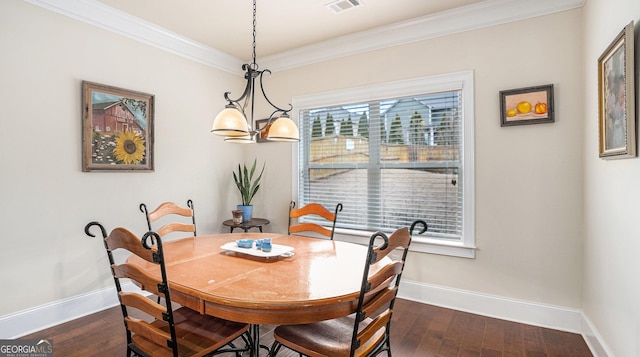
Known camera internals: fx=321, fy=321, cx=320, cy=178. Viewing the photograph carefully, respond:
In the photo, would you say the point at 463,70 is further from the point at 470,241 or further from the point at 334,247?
the point at 334,247

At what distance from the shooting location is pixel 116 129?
2918mm

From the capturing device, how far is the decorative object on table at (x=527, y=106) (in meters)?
2.51

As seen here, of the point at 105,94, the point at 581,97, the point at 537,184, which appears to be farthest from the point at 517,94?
the point at 105,94

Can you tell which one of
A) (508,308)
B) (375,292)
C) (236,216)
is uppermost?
(236,216)

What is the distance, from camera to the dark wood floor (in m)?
2.17

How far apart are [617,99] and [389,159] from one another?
71.9 inches

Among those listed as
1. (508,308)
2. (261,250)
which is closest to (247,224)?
(261,250)

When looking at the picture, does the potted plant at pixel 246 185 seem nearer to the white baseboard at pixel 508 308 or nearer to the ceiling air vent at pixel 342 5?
the white baseboard at pixel 508 308

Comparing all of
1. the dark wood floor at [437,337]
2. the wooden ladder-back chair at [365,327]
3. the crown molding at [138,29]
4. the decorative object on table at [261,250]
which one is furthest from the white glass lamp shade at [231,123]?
the crown molding at [138,29]

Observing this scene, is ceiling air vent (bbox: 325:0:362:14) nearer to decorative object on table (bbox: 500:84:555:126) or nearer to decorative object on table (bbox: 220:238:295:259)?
decorative object on table (bbox: 500:84:555:126)

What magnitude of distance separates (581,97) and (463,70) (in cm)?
89

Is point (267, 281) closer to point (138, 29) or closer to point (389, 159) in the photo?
point (389, 159)

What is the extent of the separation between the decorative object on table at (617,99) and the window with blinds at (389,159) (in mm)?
1030

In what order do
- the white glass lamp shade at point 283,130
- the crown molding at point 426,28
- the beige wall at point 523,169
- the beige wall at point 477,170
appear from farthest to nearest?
the crown molding at point 426,28 < the beige wall at point 523,169 < the beige wall at point 477,170 < the white glass lamp shade at point 283,130
